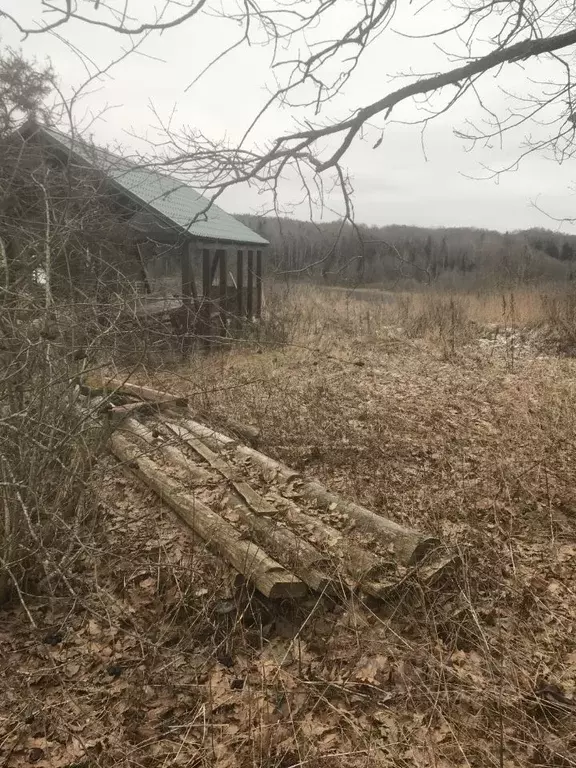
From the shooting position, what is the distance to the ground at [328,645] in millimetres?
2426

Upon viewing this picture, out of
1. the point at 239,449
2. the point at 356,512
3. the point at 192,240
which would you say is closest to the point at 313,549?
the point at 356,512

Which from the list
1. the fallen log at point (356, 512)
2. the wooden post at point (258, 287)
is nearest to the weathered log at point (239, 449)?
the fallen log at point (356, 512)

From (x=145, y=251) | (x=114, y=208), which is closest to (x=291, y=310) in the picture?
(x=145, y=251)

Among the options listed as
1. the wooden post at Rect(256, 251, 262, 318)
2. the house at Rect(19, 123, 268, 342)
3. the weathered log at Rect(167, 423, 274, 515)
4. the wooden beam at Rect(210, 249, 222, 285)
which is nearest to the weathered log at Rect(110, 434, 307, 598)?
the weathered log at Rect(167, 423, 274, 515)

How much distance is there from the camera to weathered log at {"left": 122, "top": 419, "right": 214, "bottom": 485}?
4516mm

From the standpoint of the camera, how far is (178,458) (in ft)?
16.3

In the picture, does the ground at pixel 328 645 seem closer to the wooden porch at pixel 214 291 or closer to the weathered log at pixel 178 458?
the weathered log at pixel 178 458

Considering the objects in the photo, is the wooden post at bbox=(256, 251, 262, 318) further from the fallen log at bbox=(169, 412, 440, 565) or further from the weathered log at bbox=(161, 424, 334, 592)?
the weathered log at bbox=(161, 424, 334, 592)

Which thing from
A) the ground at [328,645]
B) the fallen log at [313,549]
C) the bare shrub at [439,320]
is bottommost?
the ground at [328,645]

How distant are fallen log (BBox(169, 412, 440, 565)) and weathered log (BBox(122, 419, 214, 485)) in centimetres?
31

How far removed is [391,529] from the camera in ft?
11.9

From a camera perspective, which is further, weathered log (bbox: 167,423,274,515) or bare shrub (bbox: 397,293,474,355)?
bare shrub (bbox: 397,293,474,355)

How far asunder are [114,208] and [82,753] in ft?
31.6

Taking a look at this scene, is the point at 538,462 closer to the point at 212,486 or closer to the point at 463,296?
the point at 212,486
